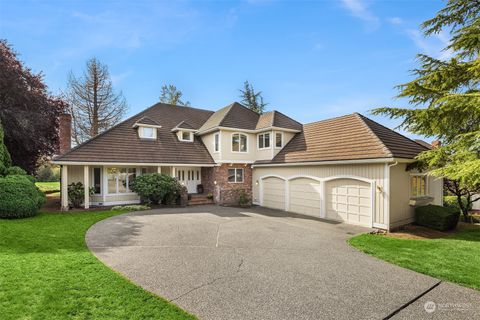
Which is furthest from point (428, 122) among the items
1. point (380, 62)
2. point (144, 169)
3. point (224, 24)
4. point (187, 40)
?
point (144, 169)

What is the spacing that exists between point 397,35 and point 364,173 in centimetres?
564

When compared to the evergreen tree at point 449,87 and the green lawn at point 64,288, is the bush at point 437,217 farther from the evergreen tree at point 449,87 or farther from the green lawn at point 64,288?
the green lawn at point 64,288

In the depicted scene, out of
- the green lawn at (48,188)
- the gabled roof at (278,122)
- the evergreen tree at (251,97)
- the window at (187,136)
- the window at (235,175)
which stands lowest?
the green lawn at (48,188)

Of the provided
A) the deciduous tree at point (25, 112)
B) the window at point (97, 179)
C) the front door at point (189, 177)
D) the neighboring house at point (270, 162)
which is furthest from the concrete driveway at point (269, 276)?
the deciduous tree at point (25, 112)

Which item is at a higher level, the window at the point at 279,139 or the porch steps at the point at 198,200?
the window at the point at 279,139

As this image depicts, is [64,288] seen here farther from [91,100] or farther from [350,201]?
[91,100]

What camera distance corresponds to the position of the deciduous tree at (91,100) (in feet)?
79.7

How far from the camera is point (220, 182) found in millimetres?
17531

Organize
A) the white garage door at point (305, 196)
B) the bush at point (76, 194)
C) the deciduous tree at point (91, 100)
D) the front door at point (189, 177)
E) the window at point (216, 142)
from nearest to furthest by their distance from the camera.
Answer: the white garage door at point (305, 196) → the bush at point (76, 194) → the window at point (216, 142) → the front door at point (189, 177) → the deciduous tree at point (91, 100)

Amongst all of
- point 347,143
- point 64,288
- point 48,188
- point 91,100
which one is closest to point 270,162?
point 347,143

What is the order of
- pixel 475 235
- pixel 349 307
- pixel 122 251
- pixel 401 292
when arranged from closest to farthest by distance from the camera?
pixel 349 307 → pixel 401 292 → pixel 122 251 → pixel 475 235

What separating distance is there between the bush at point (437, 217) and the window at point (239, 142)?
11000mm

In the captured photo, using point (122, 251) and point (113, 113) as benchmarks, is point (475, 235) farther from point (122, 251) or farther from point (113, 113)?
point (113, 113)

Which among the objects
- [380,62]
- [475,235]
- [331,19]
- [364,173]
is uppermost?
[331,19]
